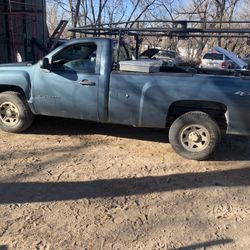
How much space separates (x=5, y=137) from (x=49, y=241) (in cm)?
343

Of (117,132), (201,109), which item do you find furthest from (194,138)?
(117,132)

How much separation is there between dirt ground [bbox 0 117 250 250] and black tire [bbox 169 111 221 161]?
0.16m

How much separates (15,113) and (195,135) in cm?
305

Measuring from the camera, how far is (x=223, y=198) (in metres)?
4.74

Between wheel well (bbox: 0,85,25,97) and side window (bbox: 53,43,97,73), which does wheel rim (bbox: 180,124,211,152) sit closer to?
side window (bbox: 53,43,97,73)

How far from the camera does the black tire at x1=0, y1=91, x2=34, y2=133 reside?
680 cm

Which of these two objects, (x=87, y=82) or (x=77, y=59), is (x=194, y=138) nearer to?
(x=87, y=82)

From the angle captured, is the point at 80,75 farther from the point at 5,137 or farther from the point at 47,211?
the point at 47,211

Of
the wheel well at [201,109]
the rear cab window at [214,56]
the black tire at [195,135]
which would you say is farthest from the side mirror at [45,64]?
the rear cab window at [214,56]

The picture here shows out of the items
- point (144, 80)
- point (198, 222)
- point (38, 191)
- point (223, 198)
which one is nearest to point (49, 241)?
point (38, 191)

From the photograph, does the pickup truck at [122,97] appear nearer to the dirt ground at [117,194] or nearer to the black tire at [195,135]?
the black tire at [195,135]

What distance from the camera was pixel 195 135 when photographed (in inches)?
236

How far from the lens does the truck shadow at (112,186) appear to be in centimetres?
455

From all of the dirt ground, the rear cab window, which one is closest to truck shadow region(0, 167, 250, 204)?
the dirt ground
